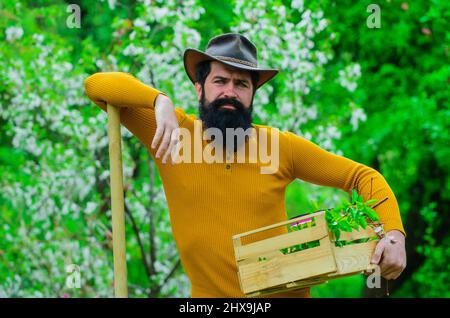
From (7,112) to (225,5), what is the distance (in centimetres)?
271

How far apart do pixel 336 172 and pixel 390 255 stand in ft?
1.85

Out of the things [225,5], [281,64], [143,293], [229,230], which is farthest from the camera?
[225,5]

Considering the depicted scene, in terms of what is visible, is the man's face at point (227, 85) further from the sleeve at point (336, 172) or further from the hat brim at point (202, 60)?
the sleeve at point (336, 172)

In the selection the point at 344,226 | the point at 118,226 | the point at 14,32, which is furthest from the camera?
the point at 14,32

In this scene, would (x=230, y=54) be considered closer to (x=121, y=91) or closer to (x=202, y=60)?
(x=202, y=60)

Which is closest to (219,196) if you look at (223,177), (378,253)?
(223,177)

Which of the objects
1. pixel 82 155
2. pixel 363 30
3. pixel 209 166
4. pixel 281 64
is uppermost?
pixel 363 30

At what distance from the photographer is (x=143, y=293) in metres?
6.68

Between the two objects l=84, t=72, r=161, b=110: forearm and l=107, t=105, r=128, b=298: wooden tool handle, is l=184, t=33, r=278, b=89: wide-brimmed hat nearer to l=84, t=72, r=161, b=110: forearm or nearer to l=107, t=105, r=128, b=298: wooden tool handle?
l=84, t=72, r=161, b=110: forearm

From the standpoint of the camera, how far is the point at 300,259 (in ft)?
9.93

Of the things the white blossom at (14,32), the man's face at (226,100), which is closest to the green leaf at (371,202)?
the man's face at (226,100)

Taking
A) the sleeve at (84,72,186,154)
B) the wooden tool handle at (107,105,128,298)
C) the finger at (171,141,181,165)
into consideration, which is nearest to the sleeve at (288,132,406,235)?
the finger at (171,141,181,165)
